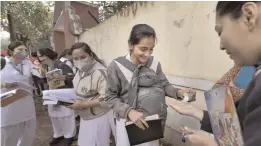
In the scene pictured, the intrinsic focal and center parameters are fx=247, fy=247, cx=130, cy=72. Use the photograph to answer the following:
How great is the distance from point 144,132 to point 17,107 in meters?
2.29

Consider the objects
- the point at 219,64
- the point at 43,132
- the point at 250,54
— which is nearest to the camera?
the point at 250,54

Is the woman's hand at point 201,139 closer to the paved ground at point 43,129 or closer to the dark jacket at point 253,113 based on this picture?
the dark jacket at point 253,113

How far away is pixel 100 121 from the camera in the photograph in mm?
2463

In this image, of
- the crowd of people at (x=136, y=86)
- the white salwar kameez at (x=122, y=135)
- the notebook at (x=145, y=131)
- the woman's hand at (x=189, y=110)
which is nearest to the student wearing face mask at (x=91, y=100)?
the crowd of people at (x=136, y=86)

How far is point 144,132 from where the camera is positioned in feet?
5.45

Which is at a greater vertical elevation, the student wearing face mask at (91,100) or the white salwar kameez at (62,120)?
the student wearing face mask at (91,100)

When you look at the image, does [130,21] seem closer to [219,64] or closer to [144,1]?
[144,1]

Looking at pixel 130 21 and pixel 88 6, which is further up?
pixel 88 6

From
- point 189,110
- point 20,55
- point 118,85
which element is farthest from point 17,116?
point 189,110

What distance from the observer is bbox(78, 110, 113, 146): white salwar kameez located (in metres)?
2.46

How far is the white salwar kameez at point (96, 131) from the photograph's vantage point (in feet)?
8.06

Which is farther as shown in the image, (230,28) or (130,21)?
(130,21)

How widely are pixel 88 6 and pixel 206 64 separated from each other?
29.3 ft

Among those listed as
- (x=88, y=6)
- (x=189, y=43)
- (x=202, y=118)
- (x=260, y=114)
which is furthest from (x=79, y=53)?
(x=88, y=6)
